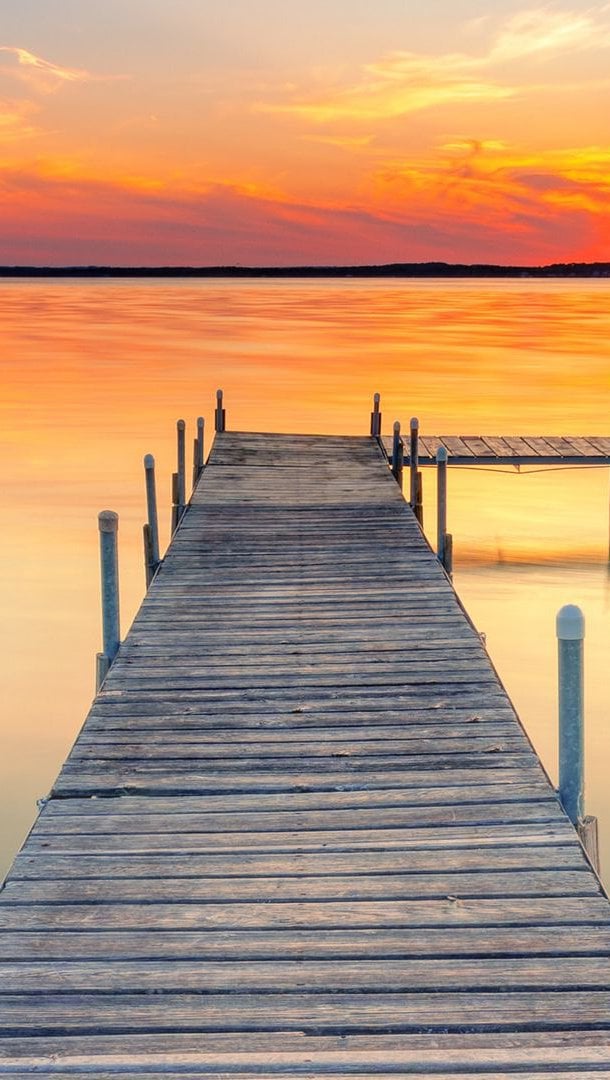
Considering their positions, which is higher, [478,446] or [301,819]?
[478,446]

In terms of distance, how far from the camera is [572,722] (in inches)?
204

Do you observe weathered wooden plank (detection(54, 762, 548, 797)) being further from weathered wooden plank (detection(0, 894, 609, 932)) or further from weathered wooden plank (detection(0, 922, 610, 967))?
weathered wooden plank (detection(0, 922, 610, 967))

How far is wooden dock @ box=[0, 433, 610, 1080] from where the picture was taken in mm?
3447

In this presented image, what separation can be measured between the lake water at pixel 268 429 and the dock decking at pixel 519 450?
1.37 meters

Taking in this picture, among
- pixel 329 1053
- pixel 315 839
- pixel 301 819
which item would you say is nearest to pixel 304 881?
pixel 315 839

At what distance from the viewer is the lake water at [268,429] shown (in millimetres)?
10828

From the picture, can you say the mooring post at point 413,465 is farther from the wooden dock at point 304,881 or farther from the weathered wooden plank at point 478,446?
the wooden dock at point 304,881

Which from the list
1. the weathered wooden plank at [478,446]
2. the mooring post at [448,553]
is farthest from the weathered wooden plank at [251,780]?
the weathered wooden plank at [478,446]

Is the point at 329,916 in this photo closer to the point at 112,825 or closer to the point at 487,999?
the point at 487,999

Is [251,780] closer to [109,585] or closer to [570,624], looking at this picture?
[570,624]

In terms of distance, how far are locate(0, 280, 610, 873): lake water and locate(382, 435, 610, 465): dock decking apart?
137cm

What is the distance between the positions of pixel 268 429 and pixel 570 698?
24499 millimetres

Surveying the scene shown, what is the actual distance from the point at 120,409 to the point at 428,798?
28.0 meters

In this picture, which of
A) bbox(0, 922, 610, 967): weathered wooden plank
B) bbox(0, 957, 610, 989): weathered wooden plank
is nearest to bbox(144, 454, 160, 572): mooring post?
bbox(0, 922, 610, 967): weathered wooden plank
